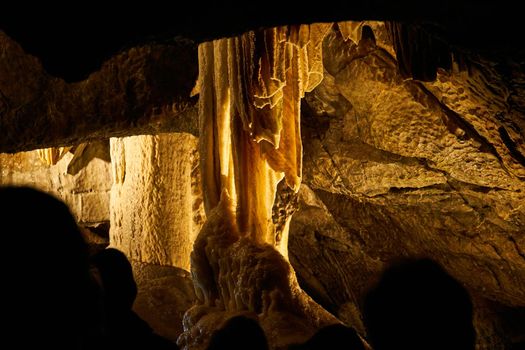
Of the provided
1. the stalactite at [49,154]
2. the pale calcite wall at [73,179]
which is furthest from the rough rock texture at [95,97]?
the pale calcite wall at [73,179]

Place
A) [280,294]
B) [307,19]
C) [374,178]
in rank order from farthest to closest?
1. [374,178]
2. [280,294]
3. [307,19]

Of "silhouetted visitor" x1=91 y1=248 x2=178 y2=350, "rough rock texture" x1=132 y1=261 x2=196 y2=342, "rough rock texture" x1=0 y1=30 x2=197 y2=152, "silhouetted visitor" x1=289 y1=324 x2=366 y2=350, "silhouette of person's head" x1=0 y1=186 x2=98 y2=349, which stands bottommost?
"rough rock texture" x1=132 y1=261 x2=196 y2=342

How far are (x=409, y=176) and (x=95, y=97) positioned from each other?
2.84m

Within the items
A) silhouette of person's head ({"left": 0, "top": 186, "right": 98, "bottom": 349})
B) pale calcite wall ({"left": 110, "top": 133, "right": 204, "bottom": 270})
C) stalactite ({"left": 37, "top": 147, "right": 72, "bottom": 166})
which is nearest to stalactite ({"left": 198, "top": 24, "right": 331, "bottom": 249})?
pale calcite wall ({"left": 110, "top": 133, "right": 204, "bottom": 270})

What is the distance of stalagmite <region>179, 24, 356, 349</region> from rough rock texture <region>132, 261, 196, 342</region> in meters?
1.42

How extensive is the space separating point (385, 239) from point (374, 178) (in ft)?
4.12

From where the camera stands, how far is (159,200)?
602 centimetres

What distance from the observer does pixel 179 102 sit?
536 centimetres

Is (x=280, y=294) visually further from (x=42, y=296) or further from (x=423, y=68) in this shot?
(x=42, y=296)

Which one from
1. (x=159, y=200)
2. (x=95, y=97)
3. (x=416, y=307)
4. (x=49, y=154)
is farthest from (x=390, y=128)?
(x=416, y=307)

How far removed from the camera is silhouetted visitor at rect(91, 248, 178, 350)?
1.87 m

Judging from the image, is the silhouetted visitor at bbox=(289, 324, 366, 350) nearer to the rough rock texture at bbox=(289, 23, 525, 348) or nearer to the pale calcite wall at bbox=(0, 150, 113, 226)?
the rough rock texture at bbox=(289, 23, 525, 348)

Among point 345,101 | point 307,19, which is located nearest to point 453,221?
point 345,101

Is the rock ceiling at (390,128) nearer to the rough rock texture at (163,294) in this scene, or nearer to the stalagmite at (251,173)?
the stalagmite at (251,173)
